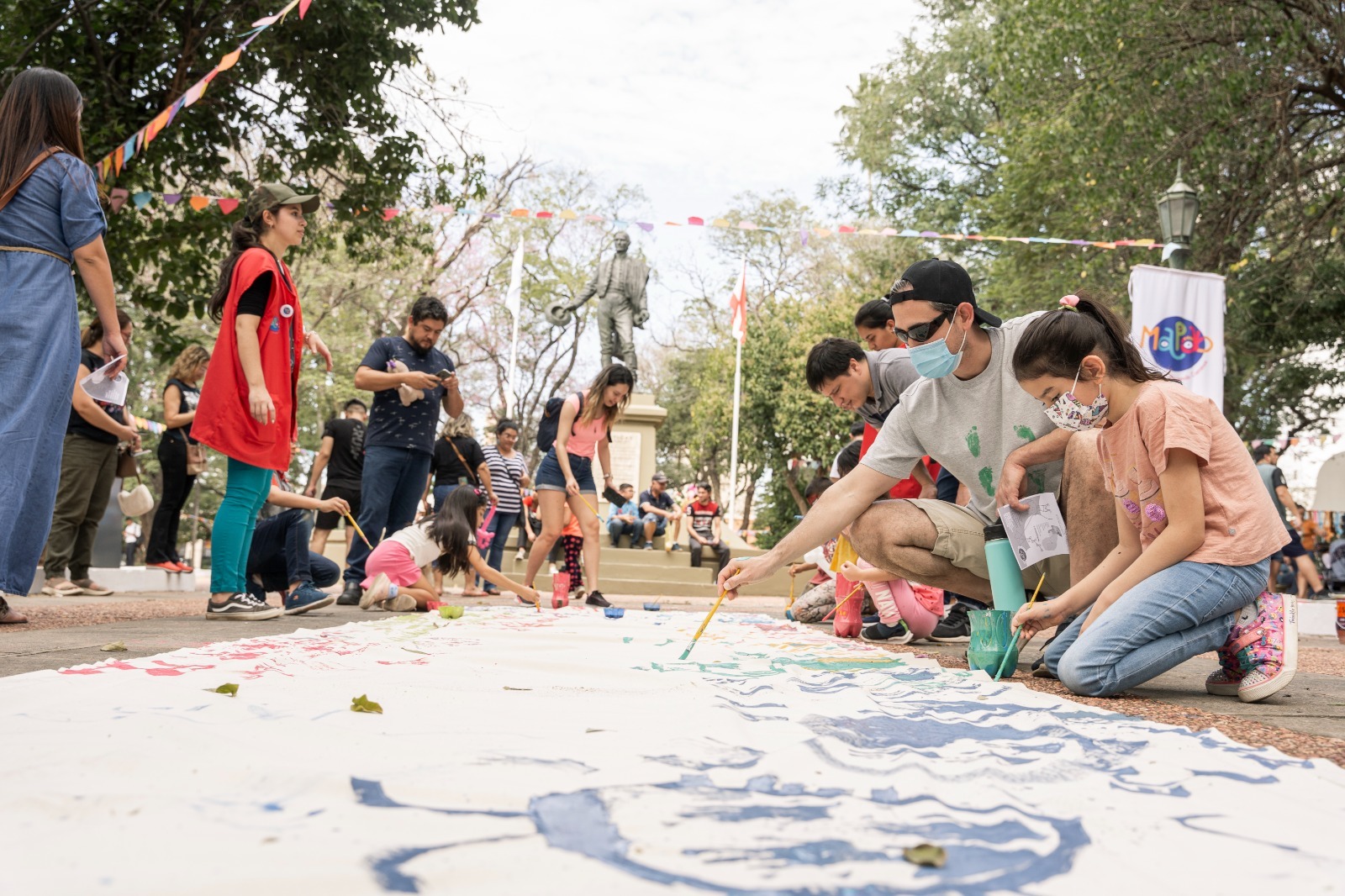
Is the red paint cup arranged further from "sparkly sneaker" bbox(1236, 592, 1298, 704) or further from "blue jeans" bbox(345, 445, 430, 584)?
"sparkly sneaker" bbox(1236, 592, 1298, 704)

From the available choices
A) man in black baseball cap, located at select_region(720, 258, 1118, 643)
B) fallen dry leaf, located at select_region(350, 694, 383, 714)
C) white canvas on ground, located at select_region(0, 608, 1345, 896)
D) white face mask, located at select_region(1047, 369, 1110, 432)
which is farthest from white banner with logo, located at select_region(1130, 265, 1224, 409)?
fallen dry leaf, located at select_region(350, 694, 383, 714)

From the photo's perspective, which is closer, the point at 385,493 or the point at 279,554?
the point at 279,554

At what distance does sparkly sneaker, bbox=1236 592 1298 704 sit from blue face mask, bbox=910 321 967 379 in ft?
3.80

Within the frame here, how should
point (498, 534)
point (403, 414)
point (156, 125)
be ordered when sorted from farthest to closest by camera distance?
point (498, 534), point (156, 125), point (403, 414)

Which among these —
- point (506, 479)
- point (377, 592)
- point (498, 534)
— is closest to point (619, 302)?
point (506, 479)

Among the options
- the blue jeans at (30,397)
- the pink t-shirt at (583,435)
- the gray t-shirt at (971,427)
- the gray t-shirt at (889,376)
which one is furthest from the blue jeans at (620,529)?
the blue jeans at (30,397)

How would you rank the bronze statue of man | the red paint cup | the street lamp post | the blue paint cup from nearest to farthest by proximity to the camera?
the blue paint cup, the red paint cup, the street lamp post, the bronze statue of man

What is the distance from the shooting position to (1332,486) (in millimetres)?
17188

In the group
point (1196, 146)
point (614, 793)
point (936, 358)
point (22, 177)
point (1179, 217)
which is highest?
point (1196, 146)

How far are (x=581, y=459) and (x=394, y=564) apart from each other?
184cm

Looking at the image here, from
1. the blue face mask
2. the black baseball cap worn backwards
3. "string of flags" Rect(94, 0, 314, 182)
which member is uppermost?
"string of flags" Rect(94, 0, 314, 182)

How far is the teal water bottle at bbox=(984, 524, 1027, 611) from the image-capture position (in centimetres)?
335

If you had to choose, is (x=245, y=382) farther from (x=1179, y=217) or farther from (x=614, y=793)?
(x=1179, y=217)

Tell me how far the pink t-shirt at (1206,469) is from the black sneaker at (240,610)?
11.8 feet
